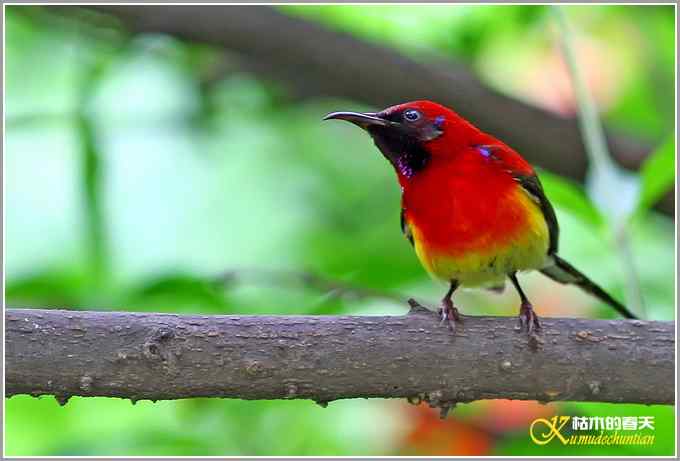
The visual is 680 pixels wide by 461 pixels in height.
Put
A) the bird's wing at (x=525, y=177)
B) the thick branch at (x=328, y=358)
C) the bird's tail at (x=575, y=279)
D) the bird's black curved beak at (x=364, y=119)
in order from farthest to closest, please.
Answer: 1. the bird's tail at (x=575, y=279)
2. the bird's wing at (x=525, y=177)
3. the bird's black curved beak at (x=364, y=119)
4. the thick branch at (x=328, y=358)

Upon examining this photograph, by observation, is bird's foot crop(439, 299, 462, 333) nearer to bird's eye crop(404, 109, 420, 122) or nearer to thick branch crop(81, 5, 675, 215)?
bird's eye crop(404, 109, 420, 122)

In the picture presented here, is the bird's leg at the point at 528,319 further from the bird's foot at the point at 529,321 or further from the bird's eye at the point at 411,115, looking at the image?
the bird's eye at the point at 411,115

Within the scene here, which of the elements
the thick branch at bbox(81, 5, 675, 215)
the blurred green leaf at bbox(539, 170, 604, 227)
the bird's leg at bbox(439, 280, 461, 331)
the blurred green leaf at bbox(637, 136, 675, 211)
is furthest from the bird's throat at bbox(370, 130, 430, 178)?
the thick branch at bbox(81, 5, 675, 215)

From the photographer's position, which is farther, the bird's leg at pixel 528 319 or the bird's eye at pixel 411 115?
the bird's eye at pixel 411 115

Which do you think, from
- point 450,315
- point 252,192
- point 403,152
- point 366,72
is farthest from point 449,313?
point 252,192

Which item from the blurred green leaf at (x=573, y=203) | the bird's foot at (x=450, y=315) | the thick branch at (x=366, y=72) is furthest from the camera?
the thick branch at (x=366, y=72)

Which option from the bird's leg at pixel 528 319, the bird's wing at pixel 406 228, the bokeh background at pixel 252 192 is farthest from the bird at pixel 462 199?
the bokeh background at pixel 252 192
